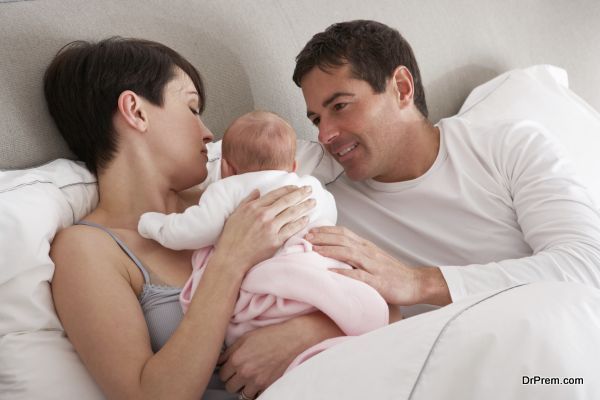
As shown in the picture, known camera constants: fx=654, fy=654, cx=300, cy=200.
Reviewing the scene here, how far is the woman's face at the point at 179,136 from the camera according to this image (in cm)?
138

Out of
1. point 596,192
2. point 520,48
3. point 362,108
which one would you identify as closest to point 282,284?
point 362,108

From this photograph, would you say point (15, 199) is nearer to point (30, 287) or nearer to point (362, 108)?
point (30, 287)

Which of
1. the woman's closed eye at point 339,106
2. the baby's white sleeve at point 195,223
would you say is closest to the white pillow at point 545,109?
the woman's closed eye at point 339,106

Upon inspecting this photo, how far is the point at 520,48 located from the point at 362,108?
1.20 meters

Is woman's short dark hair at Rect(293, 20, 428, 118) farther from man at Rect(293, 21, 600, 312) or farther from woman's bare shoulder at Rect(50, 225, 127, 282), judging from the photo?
woman's bare shoulder at Rect(50, 225, 127, 282)

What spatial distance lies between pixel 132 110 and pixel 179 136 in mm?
110

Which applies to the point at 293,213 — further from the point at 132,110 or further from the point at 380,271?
the point at 132,110

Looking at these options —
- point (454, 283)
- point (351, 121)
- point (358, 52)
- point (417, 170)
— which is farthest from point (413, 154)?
point (454, 283)

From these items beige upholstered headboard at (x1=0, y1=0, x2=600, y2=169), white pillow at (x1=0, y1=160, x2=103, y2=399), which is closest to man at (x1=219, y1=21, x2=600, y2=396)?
beige upholstered headboard at (x1=0, y1=0, x2=600, y2=169)

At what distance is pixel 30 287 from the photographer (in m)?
1.13

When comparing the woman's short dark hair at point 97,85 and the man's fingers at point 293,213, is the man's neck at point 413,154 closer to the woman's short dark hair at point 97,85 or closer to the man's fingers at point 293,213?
the man's fingers at point 293,213

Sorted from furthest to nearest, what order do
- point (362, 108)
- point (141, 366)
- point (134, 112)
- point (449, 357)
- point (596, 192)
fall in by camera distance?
point (596, 192), point (362, 108), point (134, 112), point (141, 366), point (449, 357)

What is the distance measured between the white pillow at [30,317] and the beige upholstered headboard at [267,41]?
0.22 metres

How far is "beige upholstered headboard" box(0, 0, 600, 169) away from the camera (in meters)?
1.40
